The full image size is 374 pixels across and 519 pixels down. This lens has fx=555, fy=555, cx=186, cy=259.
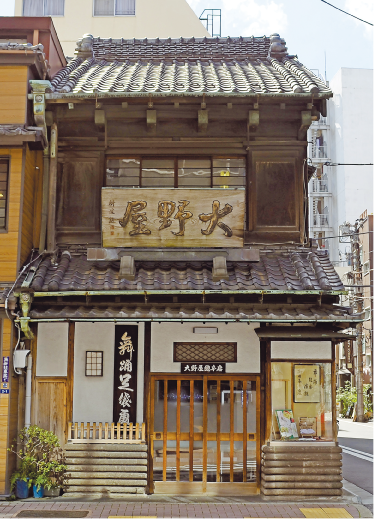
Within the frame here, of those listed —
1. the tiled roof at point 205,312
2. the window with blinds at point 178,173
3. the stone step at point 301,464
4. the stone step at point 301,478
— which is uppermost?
the window with blinds at point 178,173

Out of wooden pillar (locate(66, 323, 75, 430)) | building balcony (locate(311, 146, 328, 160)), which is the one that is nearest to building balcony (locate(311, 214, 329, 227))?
building balcony (locate(311, 146, 328, 160))

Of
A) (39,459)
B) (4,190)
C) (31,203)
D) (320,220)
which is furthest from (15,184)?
(320,220)

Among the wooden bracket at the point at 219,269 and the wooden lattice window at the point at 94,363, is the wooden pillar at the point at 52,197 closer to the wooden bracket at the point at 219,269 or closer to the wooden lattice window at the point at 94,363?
the wooden lattice window at the point at 94,363

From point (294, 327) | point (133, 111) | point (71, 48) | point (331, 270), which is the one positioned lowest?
point (294, 327)

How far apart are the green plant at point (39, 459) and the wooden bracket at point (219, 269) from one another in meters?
5.06

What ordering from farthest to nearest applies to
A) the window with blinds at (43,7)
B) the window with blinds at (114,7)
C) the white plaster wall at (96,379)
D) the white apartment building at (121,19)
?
the window with blinds at (43,7), the window with blinds at (114,7), the white apartment building at (121,19), the white plaster wall at (96,379)

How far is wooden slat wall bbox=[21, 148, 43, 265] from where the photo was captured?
13.0 metres

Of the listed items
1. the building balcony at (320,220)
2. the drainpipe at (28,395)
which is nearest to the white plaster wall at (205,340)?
the drainpipe at (28,395)

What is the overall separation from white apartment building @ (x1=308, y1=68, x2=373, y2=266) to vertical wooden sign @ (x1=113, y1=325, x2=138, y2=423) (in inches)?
1506

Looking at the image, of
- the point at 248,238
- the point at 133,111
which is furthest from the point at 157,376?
the point at 133,111

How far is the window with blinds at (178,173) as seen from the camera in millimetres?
14117

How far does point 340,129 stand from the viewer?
171 ft

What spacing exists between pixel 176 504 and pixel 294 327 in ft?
15.1

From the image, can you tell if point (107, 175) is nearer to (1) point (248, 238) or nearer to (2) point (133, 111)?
(2) point (133, 111)
